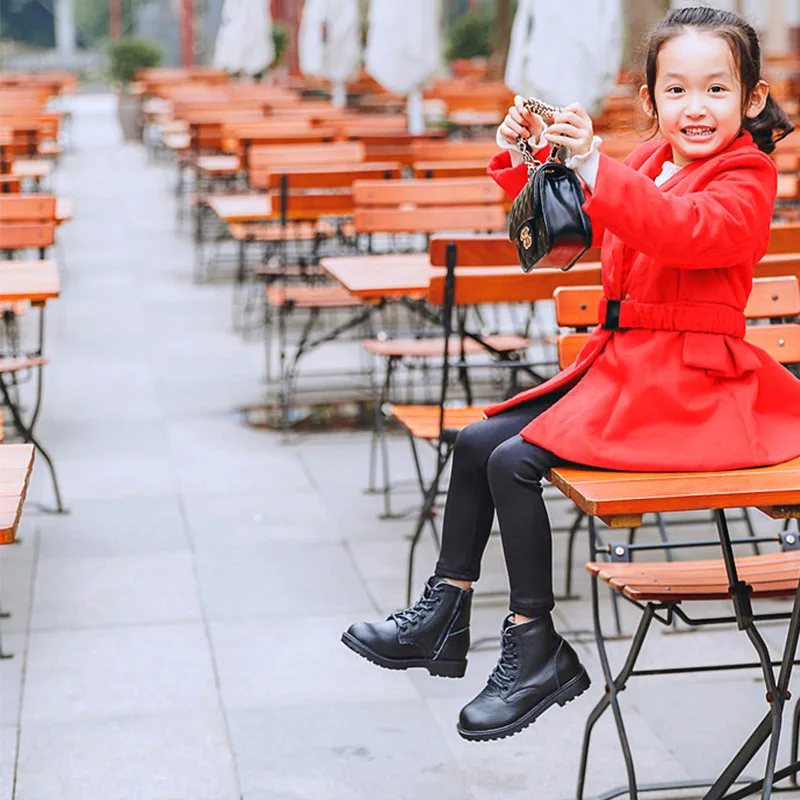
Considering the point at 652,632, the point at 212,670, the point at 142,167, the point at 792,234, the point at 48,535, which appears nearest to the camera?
the point at 212,670

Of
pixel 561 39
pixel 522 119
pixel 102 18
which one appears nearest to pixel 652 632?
pixel 522 119

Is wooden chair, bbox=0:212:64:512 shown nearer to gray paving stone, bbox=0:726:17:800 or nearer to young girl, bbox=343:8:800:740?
gray paving stone, bbox=0:726:17:800

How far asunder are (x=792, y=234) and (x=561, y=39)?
395cm

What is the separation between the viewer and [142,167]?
20.7 meters

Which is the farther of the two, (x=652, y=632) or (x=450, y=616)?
(x=652, y=632)

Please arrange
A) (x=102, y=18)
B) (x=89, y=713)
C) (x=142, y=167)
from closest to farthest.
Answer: (x=89, y=713), (x=142, y=167), (x=102, y=18)

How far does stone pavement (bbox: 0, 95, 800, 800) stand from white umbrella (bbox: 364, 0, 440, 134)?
530cm

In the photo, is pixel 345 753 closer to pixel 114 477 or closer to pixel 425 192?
pixel 114 477

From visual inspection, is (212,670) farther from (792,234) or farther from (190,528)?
(792,234)

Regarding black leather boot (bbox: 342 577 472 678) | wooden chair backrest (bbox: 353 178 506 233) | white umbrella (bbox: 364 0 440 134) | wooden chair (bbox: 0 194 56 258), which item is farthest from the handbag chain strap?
white umbrella (bbox: 364 0 440 134)

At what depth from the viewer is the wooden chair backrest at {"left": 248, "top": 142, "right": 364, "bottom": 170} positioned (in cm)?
920

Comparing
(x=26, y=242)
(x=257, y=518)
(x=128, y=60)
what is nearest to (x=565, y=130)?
(x=257, y=518)

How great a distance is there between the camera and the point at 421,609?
10.2 ft

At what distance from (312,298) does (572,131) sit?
15.6ft
